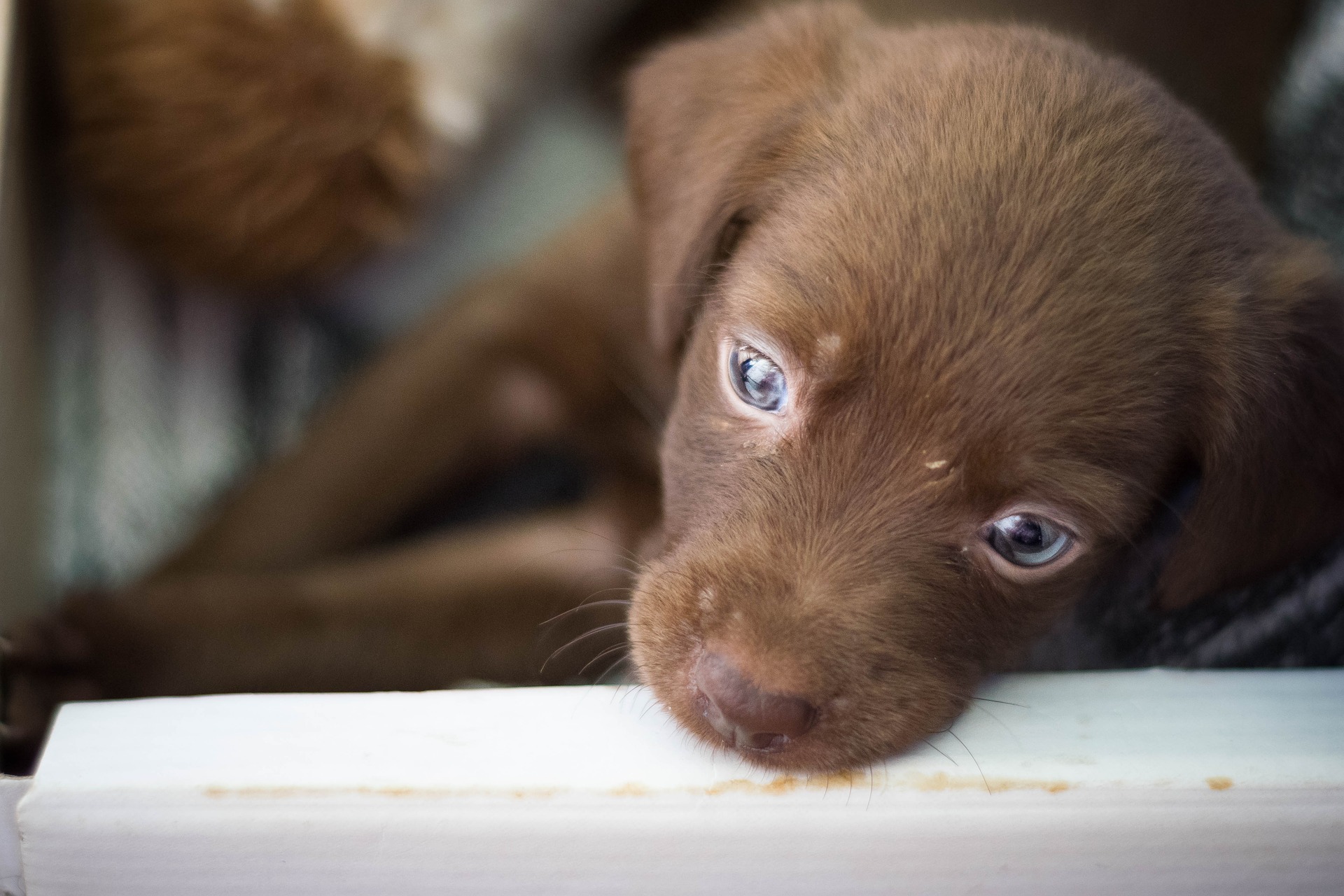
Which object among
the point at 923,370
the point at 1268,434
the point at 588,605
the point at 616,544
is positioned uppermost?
the point at 923,370

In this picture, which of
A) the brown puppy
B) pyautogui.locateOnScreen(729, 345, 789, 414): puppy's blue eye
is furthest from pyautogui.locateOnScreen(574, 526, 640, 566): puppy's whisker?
pyautogui.locateOnScreen(729, 345, 789, 414): puppy's blue eye

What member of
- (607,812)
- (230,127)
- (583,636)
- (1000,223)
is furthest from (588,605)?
(230,127)

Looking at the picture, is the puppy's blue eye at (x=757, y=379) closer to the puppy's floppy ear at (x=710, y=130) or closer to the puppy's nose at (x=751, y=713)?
the puppy's floppy ear at (x=710, y=130)

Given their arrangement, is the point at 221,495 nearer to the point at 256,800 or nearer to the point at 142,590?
the point at 142,590

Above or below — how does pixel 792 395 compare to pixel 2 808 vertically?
above

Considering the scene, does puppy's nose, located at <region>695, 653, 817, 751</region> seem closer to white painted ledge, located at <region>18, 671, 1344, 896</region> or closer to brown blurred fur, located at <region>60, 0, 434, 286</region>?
white painted ledge, located at <region>18, 671, 1344, 896</region>

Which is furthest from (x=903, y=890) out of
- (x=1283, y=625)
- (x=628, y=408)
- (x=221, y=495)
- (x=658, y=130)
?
(x=221, y=495)

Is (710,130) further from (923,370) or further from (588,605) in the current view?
(588,605)
